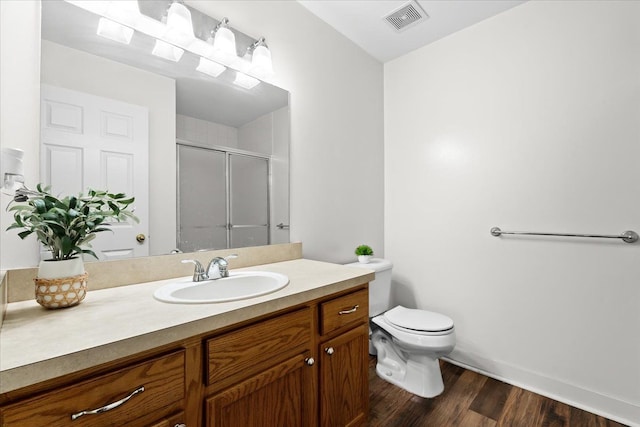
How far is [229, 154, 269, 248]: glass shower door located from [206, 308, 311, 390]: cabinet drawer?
0.63 meters

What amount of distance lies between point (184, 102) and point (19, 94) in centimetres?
55

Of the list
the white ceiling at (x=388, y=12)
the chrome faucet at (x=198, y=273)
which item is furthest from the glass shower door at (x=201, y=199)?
the white ceiling at (x=388, y=12)

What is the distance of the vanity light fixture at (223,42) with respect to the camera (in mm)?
1411

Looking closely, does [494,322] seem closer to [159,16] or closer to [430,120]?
[430,120]

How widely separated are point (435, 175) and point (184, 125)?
5.67ft

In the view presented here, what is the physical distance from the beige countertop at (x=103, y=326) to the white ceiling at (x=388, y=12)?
5.78 feet

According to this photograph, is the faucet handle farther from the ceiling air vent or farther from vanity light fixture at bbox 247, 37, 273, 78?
the ceiling air vent

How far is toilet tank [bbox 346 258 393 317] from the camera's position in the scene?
201 cm

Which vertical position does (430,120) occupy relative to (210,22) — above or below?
below

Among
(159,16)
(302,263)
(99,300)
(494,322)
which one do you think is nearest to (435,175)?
(494,322)

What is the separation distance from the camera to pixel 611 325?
5.07ft

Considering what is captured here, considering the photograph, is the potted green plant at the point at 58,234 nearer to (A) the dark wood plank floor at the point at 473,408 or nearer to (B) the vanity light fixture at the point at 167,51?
(B) the vanity light fixture at the point at 167,51

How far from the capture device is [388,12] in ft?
6.19

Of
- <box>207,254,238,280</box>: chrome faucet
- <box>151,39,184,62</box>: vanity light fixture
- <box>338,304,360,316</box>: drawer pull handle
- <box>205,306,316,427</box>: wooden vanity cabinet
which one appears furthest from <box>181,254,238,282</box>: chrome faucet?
<box>151,39,184,62</box>: vanity light fixture
